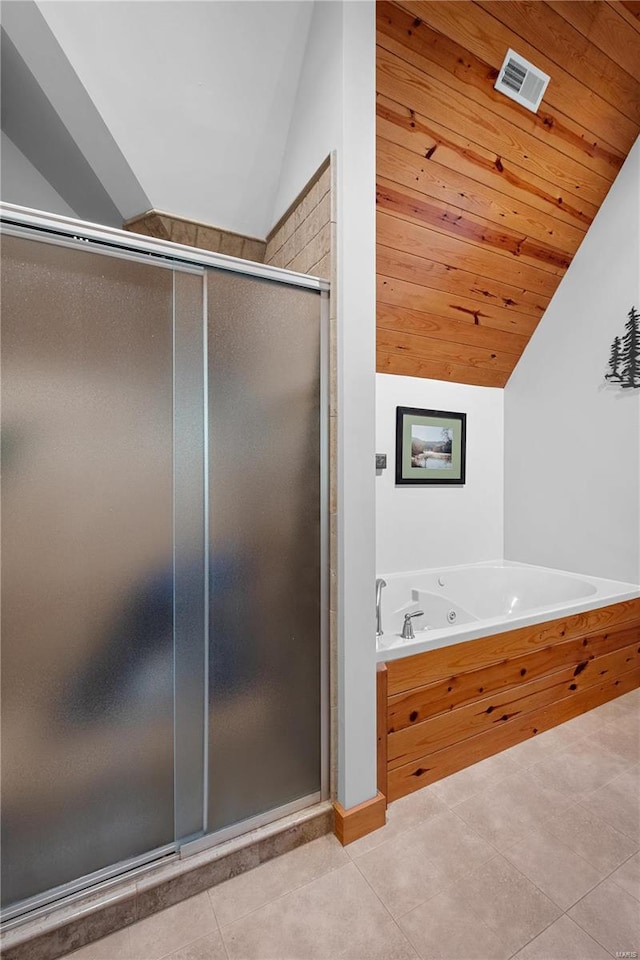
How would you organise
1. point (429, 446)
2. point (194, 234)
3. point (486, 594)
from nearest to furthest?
point (194, 234)
point (429, 446)
point (486, 594)

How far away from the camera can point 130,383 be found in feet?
4.18

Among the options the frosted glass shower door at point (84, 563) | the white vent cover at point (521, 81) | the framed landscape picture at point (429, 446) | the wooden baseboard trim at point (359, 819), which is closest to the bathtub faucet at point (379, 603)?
the framed landscape picture at point (429, 446)

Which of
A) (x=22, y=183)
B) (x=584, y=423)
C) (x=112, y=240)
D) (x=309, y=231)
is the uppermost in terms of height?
(x=22, y=183)

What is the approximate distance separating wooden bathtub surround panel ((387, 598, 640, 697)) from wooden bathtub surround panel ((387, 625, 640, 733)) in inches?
1.2

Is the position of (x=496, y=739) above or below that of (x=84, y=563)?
below

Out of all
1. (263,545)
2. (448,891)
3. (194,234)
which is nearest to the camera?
(448,891)

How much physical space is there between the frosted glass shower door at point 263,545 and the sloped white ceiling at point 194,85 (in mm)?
1038

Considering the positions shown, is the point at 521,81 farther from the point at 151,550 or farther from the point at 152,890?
the point at 152,890

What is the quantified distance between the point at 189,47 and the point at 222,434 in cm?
158

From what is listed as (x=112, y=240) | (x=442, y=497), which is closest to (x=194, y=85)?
(x=112, y=240)

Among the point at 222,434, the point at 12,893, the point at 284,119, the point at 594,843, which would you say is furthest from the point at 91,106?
the point at 594,843

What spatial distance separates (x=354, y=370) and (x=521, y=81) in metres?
1.57

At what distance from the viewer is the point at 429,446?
2.98 meters

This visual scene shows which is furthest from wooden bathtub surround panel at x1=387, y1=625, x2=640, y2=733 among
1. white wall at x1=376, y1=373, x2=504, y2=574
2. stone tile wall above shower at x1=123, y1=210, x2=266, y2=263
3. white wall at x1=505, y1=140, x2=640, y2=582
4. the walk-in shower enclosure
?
stone tile wall above shower at x1=123, y1=210, x2=266, y2=263
